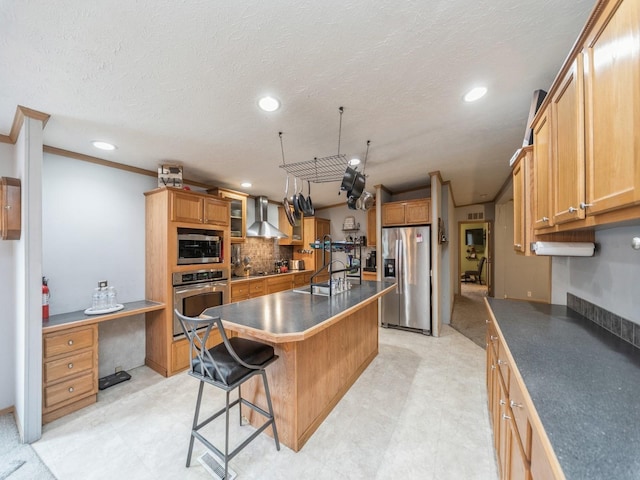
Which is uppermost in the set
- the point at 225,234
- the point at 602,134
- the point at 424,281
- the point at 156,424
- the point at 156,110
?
the point at 156,110

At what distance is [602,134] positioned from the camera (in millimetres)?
915

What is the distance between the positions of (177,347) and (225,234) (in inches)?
59.8

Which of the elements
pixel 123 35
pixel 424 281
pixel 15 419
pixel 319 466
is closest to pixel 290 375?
pixel 319 466

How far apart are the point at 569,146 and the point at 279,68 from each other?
1532 millimetres

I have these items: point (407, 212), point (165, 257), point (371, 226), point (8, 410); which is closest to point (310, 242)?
point (371, 226)

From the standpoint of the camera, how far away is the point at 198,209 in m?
3.24

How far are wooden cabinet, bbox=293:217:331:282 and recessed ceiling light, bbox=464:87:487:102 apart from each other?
13.3 feet

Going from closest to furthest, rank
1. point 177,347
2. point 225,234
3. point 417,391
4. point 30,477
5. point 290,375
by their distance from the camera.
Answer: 1. point 30,477
2. point 290,375
3. point 417,391
4. point 177,347
5. point 225,234

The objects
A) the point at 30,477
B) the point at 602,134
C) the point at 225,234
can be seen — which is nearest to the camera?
the point at 602,134

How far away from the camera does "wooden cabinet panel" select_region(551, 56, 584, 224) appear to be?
1063 mm

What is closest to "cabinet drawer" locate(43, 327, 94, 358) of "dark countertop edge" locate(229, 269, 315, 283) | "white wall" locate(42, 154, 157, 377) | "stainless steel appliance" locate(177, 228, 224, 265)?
"white wall" locate(42, 154, 157, 377)

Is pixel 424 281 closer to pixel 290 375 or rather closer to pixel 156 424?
pixel 290 375

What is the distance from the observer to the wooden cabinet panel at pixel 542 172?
143cm

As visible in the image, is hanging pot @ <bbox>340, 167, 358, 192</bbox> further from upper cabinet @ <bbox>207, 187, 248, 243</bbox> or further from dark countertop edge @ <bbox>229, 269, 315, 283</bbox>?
upper cabinet @ <bbox>207, 187, 248, 243</bbox>
